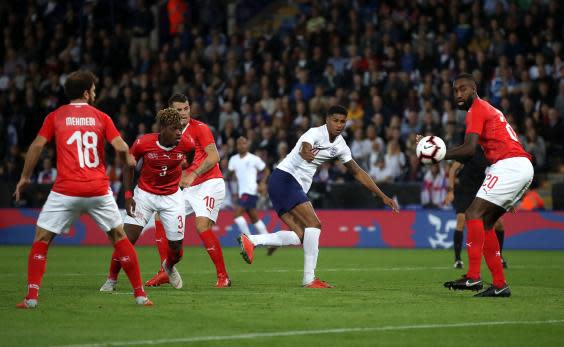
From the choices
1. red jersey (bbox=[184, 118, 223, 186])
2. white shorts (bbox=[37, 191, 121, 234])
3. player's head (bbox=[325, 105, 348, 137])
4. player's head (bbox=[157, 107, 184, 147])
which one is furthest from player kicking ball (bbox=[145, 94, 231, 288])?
white shorts (bbox=[37, 191, 121, 234])

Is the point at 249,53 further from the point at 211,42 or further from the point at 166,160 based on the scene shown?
the point at 166,160

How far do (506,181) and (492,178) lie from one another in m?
0.16

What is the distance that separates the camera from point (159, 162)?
12.6m

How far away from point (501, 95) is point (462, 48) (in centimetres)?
226

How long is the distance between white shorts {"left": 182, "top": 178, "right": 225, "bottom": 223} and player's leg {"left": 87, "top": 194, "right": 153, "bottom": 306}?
10.3ft

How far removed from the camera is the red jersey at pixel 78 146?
1000 centimetres

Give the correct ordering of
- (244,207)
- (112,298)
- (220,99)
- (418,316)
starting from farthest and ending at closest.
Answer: (220,99) < (244,207) < (112,298) < (418,316)

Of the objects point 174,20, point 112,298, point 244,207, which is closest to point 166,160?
point 112,298

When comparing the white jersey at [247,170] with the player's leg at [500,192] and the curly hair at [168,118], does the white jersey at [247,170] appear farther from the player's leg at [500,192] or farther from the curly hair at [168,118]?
the player's leg at [500,192]

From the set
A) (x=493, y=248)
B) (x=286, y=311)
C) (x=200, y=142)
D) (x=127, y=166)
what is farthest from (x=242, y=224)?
(x=286, y=311)

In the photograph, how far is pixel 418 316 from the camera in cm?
988

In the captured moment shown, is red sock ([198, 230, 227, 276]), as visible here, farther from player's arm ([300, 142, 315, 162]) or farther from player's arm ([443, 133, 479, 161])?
player's arm ([443, 133, 479, 161])

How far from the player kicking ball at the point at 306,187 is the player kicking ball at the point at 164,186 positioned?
114 centimetres

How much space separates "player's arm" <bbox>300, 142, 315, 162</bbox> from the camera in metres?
12.9
